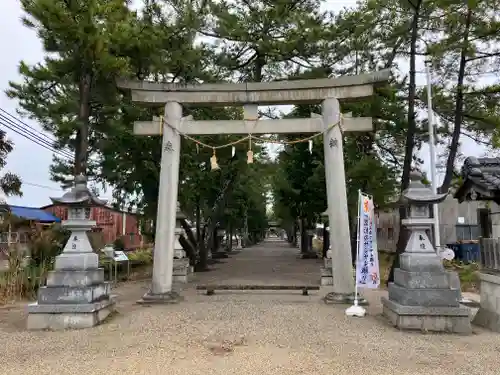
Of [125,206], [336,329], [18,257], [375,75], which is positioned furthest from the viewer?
[125,206]

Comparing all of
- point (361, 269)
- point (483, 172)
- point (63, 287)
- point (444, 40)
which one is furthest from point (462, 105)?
point (63, 287)

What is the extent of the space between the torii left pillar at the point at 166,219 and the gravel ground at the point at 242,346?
0.97 m

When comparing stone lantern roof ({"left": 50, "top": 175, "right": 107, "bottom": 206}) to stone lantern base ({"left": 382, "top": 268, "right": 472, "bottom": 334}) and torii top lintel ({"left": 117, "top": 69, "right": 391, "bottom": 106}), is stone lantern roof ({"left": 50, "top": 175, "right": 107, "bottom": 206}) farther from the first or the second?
stone lantern base ({"left": 382, "top": 268, "right": 472, "bottom": 334})

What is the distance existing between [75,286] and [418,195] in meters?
6.70

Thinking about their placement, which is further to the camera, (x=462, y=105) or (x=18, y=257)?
(x=462, y=105)

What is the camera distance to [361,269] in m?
8.88

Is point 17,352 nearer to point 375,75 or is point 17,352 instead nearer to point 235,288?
point 235,288

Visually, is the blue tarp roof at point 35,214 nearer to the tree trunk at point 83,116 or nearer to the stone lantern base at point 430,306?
the tree trunk at point 83,116

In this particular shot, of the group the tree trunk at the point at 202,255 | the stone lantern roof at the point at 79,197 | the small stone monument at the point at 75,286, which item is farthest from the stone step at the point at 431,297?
the tree trunk at the point at 202,255

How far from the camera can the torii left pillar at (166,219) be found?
10312 millimetres

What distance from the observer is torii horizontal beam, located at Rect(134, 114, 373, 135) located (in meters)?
10.4

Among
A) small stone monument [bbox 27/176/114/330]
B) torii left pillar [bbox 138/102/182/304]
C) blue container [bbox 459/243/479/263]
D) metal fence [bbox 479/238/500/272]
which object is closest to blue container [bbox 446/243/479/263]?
blue container [bbox 459/243/479/263]

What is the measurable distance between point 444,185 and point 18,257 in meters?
12.7

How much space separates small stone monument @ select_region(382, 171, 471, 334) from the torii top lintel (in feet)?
10.9
